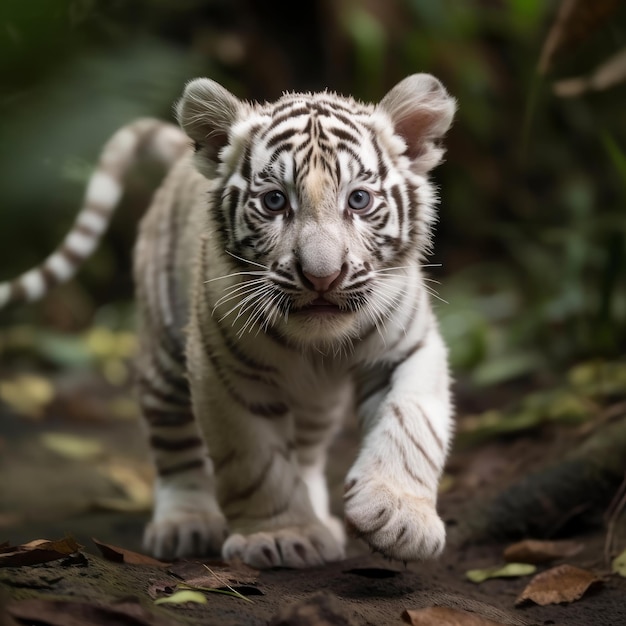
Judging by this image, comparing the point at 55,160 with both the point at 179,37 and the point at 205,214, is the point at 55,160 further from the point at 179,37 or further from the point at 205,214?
the point at 179,37

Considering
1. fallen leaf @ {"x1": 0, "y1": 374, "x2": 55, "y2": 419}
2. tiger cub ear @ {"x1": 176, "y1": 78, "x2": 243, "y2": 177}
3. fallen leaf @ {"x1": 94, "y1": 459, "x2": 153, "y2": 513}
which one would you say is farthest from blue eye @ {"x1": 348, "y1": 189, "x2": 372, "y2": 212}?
fallen leaf @ {"x1": 0, "y1": 374, "x2": 55, "y2": 419}

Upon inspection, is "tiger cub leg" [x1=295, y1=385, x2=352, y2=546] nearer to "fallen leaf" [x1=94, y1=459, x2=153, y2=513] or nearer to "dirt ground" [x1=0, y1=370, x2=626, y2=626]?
"dirt ground" [x1=0, y1=370, x2=626, y2=626]

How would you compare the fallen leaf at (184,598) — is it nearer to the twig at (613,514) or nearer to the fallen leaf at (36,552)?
the fallen leaf at (36,552)

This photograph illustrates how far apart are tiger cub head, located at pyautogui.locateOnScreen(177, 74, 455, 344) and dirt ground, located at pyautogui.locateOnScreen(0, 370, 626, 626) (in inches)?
29.3

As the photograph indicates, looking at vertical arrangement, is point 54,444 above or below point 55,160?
below

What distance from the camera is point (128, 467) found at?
4848mm

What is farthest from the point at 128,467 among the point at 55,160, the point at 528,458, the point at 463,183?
the point at 463,183

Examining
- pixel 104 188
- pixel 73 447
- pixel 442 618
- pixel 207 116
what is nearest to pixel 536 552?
pixel 442 618

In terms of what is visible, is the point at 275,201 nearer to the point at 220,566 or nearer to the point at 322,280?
the point at 322,280

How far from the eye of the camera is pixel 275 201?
2506 mm

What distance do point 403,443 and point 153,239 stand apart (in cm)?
174

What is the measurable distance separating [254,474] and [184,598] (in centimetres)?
80

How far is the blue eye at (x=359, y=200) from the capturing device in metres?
2.49

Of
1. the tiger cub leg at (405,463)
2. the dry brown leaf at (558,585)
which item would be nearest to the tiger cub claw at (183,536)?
the tiger cub leg at (405,463)
